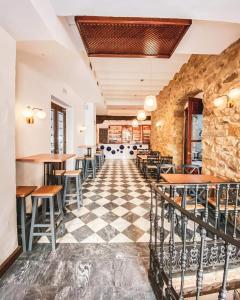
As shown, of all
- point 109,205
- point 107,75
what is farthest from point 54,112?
point 109,205

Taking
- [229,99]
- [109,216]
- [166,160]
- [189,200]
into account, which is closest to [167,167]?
[166,160]

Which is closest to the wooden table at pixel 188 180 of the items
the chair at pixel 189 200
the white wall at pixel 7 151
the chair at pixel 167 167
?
the chair at pixel 189 200

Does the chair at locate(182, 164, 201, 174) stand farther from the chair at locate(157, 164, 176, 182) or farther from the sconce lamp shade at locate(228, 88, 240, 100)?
the sconce lamp shade at locate(228, 88, 240, 100)

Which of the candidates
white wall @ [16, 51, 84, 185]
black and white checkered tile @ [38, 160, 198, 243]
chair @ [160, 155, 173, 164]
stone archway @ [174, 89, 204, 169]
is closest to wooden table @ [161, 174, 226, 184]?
black and white checkered tile @ [38, 160, 198, 243]

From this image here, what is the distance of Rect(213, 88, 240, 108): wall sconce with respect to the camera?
260 cm

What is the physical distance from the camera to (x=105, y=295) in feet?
5.35

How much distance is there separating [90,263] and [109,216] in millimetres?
1195

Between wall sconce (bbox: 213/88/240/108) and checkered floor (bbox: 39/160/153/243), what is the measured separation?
2322 mm

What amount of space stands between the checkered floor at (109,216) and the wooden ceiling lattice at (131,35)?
2.76 metres

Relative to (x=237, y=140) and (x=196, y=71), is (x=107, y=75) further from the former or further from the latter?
(x=237, y=140)

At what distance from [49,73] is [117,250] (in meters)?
3.59

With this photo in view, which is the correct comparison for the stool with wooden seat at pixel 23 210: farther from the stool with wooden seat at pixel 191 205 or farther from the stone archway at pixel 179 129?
the stone archway at pixel 179 129

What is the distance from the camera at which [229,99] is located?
110 inches

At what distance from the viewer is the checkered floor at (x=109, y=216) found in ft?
8.36
